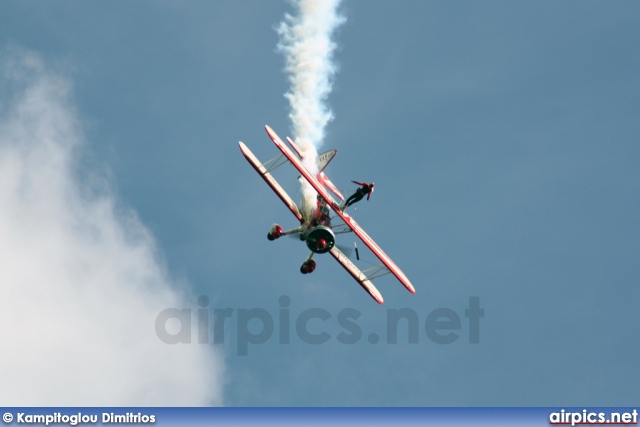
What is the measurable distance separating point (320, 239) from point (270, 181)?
5.56 m

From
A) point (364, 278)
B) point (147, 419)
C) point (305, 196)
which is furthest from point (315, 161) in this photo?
point (147, 419)

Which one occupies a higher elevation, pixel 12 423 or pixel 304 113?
pixel 304 113

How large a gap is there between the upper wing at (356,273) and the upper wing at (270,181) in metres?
3.94

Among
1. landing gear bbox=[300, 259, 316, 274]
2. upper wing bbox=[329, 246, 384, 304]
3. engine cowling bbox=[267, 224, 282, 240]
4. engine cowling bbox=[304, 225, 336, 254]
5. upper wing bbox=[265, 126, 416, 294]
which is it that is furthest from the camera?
upper wing bbox=[329, 246, 384, 304]

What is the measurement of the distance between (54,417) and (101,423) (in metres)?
2.82

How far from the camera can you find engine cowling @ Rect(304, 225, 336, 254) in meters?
79.1

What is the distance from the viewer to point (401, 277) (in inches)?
3346

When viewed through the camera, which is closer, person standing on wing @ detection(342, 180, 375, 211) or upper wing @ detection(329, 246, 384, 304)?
person standing on wing @ detection(342, 180, 375, 211)

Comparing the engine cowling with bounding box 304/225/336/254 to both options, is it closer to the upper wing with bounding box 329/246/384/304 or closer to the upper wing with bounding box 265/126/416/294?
the upper wing with bounding box 265/126/416/294

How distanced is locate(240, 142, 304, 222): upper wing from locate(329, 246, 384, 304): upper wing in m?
3.94

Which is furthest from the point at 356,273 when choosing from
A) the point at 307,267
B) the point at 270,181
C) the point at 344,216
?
the point at 270,181

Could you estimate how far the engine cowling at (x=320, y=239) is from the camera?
79062mm

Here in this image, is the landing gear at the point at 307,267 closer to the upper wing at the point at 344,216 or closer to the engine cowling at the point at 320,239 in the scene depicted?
the engine cowling at the point at 320,239

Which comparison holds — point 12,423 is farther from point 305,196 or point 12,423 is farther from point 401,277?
point 401,277
